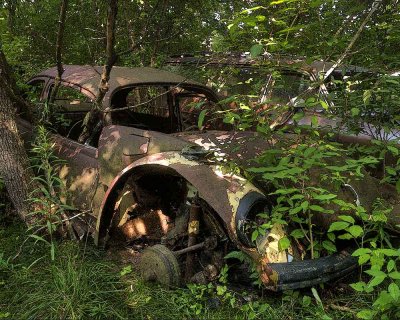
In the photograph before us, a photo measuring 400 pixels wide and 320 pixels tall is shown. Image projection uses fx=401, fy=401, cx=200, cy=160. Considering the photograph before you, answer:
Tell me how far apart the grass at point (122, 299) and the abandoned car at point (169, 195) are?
149mm

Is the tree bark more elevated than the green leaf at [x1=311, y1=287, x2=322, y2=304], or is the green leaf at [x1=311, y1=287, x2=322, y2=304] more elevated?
the tree bark

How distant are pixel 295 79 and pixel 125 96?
2.25 meters

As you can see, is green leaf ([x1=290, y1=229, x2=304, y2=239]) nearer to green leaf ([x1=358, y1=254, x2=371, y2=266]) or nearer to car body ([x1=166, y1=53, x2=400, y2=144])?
green leaf ([x1=358, y1=254, x2=371, y2=266])

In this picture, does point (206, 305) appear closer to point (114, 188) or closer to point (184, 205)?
point (184, 205)

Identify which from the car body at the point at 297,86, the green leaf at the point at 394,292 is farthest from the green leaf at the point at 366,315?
the car body at the point at 297,86

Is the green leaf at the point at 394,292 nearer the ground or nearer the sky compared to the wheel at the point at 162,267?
nearer the sky

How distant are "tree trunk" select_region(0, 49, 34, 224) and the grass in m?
0.64

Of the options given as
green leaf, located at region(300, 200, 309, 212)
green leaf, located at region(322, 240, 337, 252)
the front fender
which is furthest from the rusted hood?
green leaf, located at region(322, 240, 337, 252)

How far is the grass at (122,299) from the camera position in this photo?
8.16 ft

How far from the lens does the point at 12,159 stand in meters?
3.50

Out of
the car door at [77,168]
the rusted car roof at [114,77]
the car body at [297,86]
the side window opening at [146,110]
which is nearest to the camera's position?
the car body at [297,86]

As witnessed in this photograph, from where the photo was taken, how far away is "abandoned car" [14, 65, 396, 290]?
8.24 ft

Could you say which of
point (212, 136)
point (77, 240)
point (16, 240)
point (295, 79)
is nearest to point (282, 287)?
point (212, 136)

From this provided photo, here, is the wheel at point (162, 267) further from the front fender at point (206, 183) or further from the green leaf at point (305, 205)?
the green leaf at point (305, 205)
